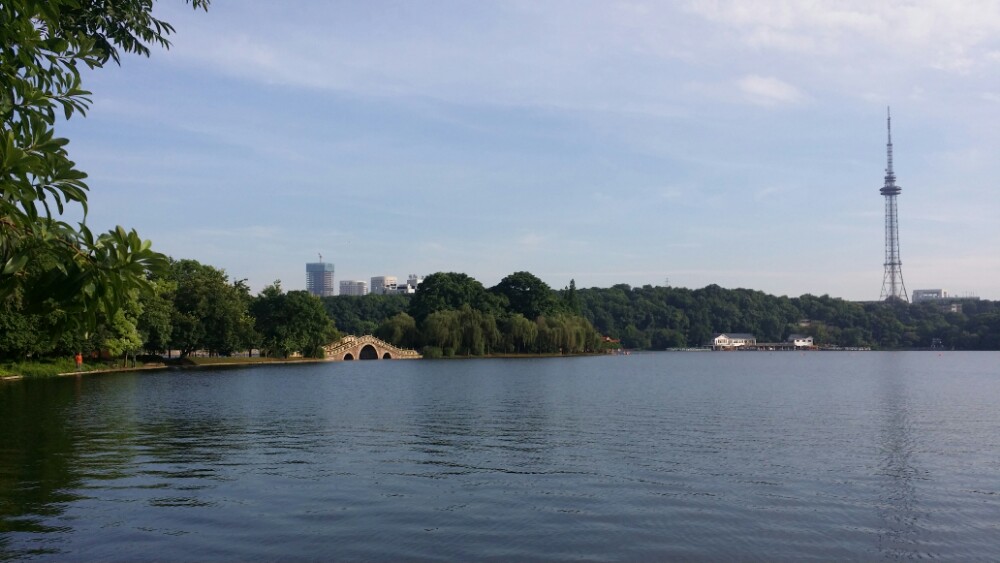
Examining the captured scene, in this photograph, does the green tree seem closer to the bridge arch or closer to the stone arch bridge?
the stone arch bridge

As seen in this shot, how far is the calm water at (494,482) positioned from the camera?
1454 cm

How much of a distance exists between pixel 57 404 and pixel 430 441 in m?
22.3

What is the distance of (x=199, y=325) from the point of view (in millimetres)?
83812

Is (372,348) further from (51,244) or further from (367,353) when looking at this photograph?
(51,244)

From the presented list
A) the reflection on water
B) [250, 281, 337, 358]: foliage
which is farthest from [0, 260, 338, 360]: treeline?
the reflection on water

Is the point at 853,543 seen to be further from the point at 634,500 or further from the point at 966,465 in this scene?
the point at 966,465

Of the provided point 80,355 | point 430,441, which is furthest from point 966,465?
point 80,355

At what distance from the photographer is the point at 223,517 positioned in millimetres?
16234

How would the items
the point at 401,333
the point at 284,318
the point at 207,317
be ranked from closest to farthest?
the point at 207,317, the point at 284,318, the point at 401,333

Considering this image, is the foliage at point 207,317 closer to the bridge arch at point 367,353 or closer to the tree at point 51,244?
the bridge arch at point 367,353

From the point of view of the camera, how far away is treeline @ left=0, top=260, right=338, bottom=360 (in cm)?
6044

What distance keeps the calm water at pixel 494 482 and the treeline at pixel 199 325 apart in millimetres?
18741

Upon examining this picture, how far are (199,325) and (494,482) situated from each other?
71.5 m

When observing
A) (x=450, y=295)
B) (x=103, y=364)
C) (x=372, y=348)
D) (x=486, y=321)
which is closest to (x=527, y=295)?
(x=450, y=295)
